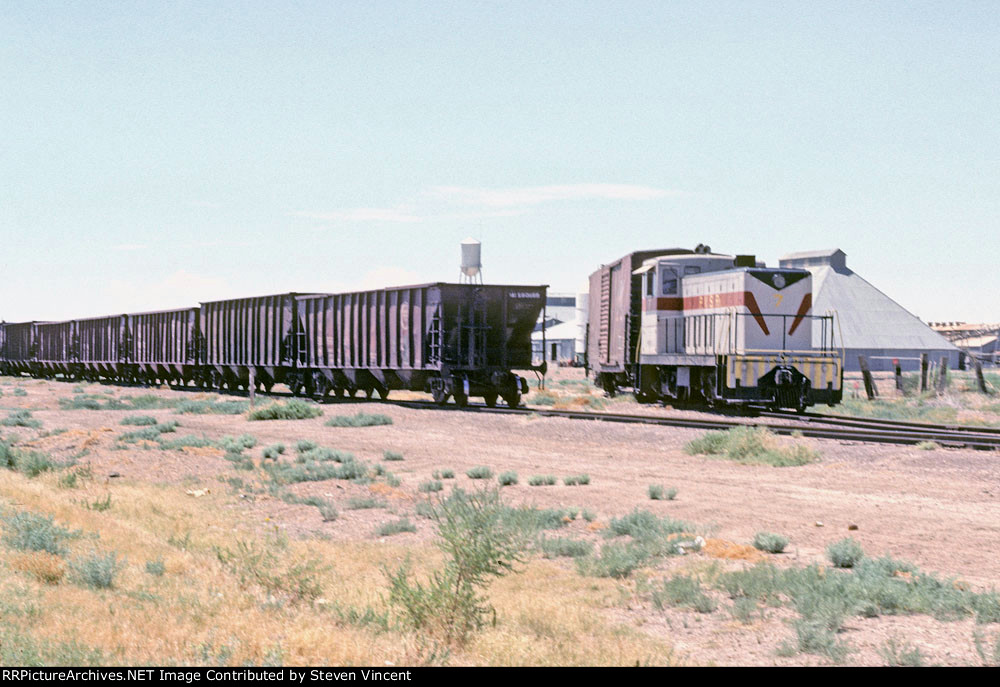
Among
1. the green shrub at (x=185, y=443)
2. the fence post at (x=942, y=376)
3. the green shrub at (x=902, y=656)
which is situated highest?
the fence post at (x=942, y=376)

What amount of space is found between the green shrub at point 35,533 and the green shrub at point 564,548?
471cm

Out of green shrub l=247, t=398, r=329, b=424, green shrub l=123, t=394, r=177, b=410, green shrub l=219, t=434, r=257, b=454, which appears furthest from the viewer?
green shrub l=123, t=394, r=177, b=410

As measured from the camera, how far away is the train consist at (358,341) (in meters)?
29.0

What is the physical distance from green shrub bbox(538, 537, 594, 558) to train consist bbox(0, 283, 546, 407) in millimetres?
17970

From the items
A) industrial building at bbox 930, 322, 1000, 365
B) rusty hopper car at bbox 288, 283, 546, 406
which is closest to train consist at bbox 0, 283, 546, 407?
rusty hopper car at bbox 288, 283, 546, 406

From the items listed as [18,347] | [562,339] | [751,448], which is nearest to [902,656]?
[751,448]

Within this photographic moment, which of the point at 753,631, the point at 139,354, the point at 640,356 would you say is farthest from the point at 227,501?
the point at 139,354

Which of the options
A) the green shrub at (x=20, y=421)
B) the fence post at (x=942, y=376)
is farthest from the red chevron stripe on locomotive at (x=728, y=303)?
the green shrub at (x=20, y=421)

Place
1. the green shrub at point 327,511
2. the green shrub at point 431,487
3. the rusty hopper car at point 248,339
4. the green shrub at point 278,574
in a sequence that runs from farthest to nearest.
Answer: the rusty hopper car at point 248,339 → the green shrub at point 431,487 → the green shrub at point 327,511 → the green shrub at point 278,574

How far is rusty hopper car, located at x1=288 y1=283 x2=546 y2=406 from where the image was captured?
2883 centimetres

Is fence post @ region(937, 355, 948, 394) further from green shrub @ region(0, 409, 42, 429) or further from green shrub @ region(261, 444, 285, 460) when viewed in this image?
green shrub @ region(0, 409, 42, 429)

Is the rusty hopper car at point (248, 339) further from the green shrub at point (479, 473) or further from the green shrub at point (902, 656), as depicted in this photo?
the green shrub at point (902, 656)

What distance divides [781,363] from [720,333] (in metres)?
1.62

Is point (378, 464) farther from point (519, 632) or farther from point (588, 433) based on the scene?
point (519, 632)
